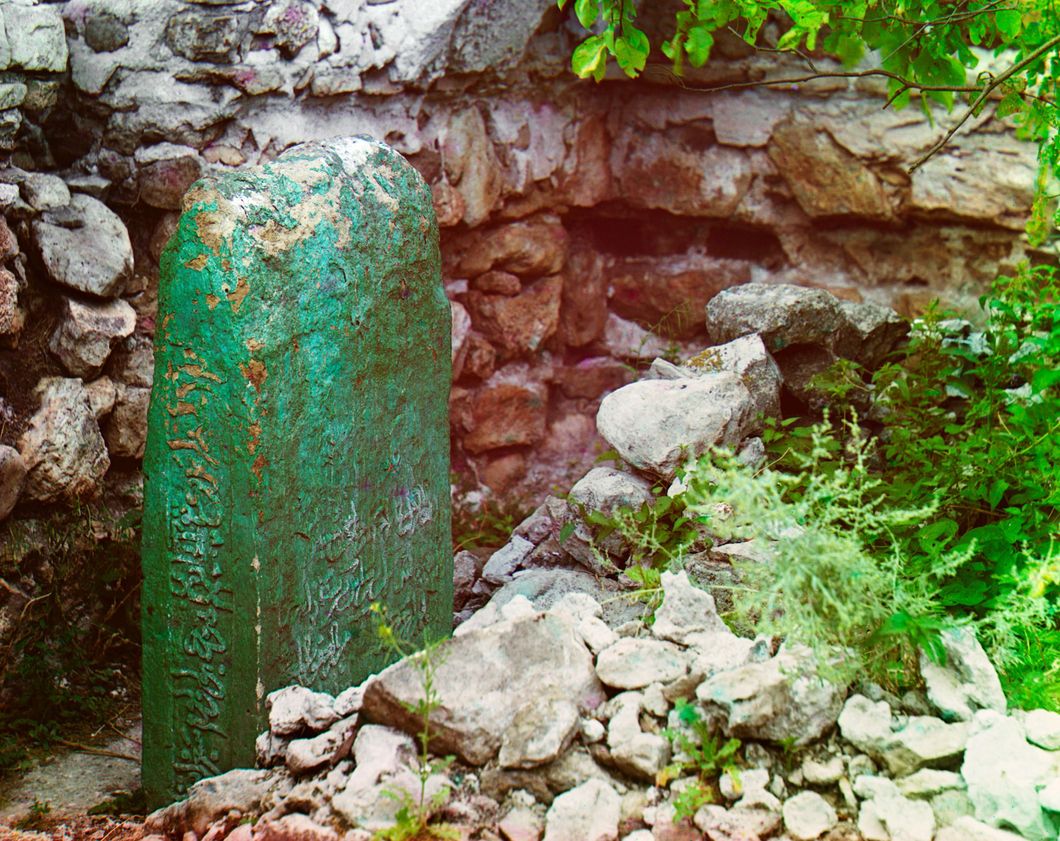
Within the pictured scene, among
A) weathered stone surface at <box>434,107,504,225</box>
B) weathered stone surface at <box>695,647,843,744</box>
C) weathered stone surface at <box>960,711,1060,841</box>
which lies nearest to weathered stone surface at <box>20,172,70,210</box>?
weathered stone surface at <box>434,107,504,225</box>

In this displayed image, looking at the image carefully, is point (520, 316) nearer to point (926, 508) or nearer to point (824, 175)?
point (824, 175)

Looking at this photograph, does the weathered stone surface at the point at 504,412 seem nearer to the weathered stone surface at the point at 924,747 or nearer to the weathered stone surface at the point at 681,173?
the weathered stone surface at the point at 681,173

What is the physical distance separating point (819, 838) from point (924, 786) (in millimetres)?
193

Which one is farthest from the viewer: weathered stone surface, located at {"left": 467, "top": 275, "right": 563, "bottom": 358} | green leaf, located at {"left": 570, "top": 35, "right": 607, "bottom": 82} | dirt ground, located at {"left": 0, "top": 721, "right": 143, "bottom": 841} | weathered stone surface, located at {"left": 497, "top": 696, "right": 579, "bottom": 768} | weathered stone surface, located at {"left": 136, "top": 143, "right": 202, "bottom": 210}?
weathered stone surface, located at {"left": 467, "top": 275, "right": 563, "bottom": 358}

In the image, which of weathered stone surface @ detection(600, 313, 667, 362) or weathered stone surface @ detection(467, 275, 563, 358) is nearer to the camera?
weathered stone surface @ detection(467, 275, 563, 358)

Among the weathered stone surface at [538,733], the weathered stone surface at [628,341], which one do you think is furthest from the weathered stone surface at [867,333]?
the weathered stone surface at [538,733]

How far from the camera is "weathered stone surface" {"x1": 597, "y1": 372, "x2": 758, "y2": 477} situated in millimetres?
3492

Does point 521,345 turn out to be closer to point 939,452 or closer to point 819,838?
point 939,452

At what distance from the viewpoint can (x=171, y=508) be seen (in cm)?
267

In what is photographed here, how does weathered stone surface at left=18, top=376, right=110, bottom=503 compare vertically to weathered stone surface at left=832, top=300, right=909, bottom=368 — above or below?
below

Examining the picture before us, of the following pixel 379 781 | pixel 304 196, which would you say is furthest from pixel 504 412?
pixel 379 781

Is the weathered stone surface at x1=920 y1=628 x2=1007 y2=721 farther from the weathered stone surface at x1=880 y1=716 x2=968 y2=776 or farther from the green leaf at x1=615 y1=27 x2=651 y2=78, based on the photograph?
the green leaf at x1=615 y1=27 x2=651 y2=78

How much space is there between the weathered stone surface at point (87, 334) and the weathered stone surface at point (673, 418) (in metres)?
1.34

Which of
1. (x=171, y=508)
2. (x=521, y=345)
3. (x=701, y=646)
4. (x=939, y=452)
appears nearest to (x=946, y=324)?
(x=939, y=452)
